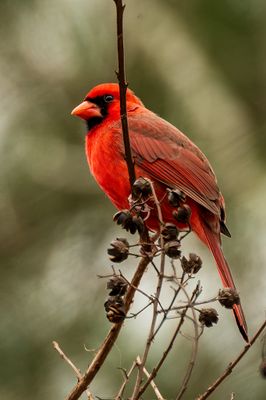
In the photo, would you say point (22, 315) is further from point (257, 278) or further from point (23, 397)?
point (257, 278)

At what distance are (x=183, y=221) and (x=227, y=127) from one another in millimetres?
3295

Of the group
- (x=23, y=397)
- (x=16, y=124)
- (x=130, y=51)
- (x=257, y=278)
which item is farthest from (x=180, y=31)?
(x=23, y=397)

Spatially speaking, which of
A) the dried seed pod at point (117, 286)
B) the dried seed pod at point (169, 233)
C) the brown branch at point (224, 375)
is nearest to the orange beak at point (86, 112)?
the dried seed pod at point (169, 233)

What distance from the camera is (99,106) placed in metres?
4.68

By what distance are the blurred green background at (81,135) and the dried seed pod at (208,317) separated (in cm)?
281

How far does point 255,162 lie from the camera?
6.07m

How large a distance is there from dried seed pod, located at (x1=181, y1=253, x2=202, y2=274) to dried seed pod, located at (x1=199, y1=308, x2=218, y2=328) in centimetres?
12

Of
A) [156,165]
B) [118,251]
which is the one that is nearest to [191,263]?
[118,251]

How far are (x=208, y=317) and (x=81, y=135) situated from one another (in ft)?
12.3

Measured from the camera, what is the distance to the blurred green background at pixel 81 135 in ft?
19.0

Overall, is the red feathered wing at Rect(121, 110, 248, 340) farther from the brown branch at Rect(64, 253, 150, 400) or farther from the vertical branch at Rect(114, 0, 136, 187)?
the vertical branch at Rect(114, 0, 136, 187)

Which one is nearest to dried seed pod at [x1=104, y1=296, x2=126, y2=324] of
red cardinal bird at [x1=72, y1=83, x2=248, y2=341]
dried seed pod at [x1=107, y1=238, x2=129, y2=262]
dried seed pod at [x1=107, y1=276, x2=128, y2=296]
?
dried seed pod at [x1=107, y1=276, x2=128, y2=296]

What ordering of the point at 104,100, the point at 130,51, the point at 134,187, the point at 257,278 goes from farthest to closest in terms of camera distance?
the point at 130,51 → the point at 257,278 → the point at 104,100 → the point at 134,187

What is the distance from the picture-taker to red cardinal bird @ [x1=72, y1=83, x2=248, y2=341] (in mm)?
4125
